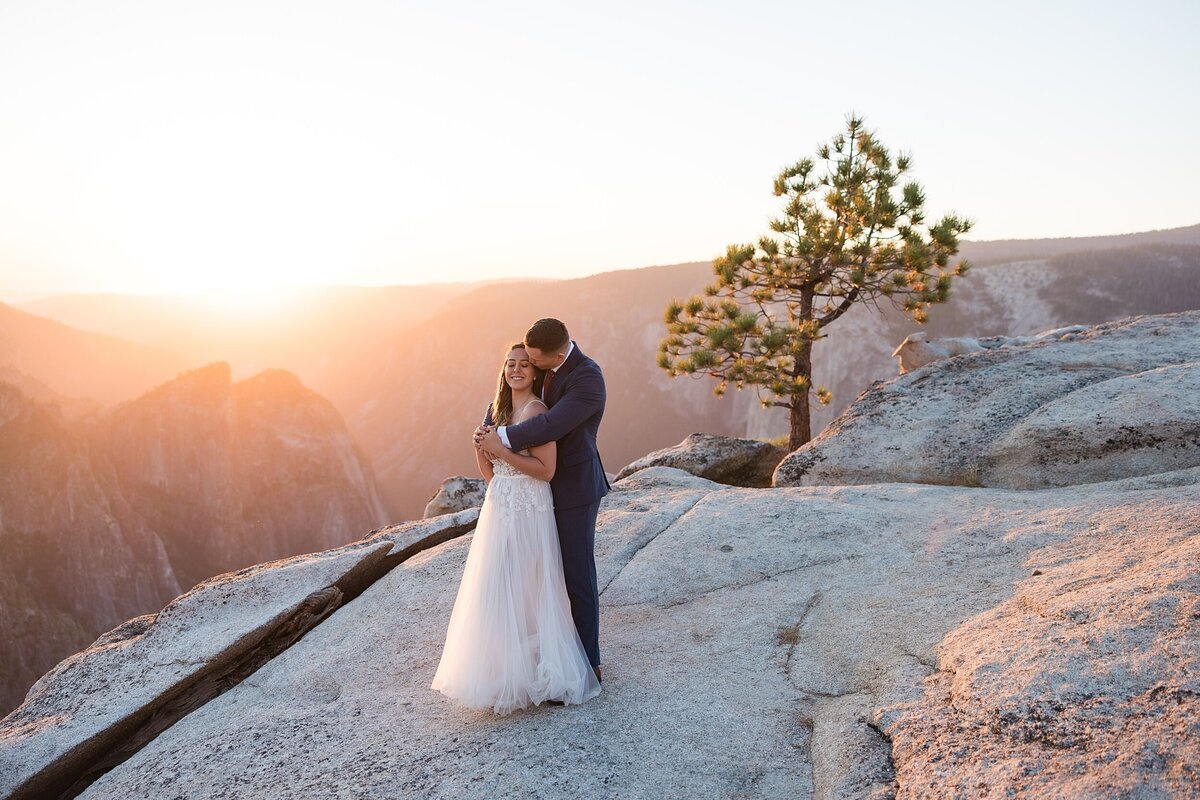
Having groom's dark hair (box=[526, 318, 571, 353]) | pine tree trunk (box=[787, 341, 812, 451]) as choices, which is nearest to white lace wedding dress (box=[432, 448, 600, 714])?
groom's dark hair (box=[526, 318, 571, 353])

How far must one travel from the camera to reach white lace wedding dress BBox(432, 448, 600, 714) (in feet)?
15.9

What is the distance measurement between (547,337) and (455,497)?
8317 millimetres

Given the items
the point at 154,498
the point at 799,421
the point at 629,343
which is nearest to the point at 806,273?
the point at 799,421

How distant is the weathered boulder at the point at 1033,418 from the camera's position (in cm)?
851

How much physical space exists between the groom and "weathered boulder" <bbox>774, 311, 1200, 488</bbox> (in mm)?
6051

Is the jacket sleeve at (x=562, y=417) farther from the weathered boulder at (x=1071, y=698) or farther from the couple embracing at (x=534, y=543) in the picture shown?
the weathered boulder at (x=1071, y=698)

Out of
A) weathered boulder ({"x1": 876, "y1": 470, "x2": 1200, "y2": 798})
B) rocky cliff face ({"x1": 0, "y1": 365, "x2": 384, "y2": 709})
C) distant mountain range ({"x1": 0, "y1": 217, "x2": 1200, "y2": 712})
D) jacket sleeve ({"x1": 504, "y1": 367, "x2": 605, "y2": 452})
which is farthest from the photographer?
distant mountain range ({"x1": 0, "y1": 217, "x2": 1200, "y2": 712})

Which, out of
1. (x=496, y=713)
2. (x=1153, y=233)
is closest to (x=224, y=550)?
(x=496, y=713)

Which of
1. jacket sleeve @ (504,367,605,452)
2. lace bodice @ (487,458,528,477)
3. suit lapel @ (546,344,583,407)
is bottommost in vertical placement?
lace bodice @ (487,458,528,477)

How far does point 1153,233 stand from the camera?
98.4m

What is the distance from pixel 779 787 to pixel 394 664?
3.40 m

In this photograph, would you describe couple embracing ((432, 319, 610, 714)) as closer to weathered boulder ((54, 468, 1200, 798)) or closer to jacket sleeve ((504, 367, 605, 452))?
jacket sleeve ((504, 367, 605, 452))

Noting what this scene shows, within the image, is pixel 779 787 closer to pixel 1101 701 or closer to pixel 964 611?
pixel 1101 701

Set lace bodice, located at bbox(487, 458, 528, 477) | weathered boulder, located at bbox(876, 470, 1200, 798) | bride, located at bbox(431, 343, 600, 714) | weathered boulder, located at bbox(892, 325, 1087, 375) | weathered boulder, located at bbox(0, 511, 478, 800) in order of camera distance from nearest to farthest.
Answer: weathered boulder, located at bbox(876, 470, 1200, 798)
bride, located at bbox(431, 343, 600, 714)
lace bodice, located at bbox(487, 458, 528, 477)
weathered boulder, located at bbox(0, 511, 478, 800)
weathered boulder, located at bbox(892, 325, 1087, 375)
